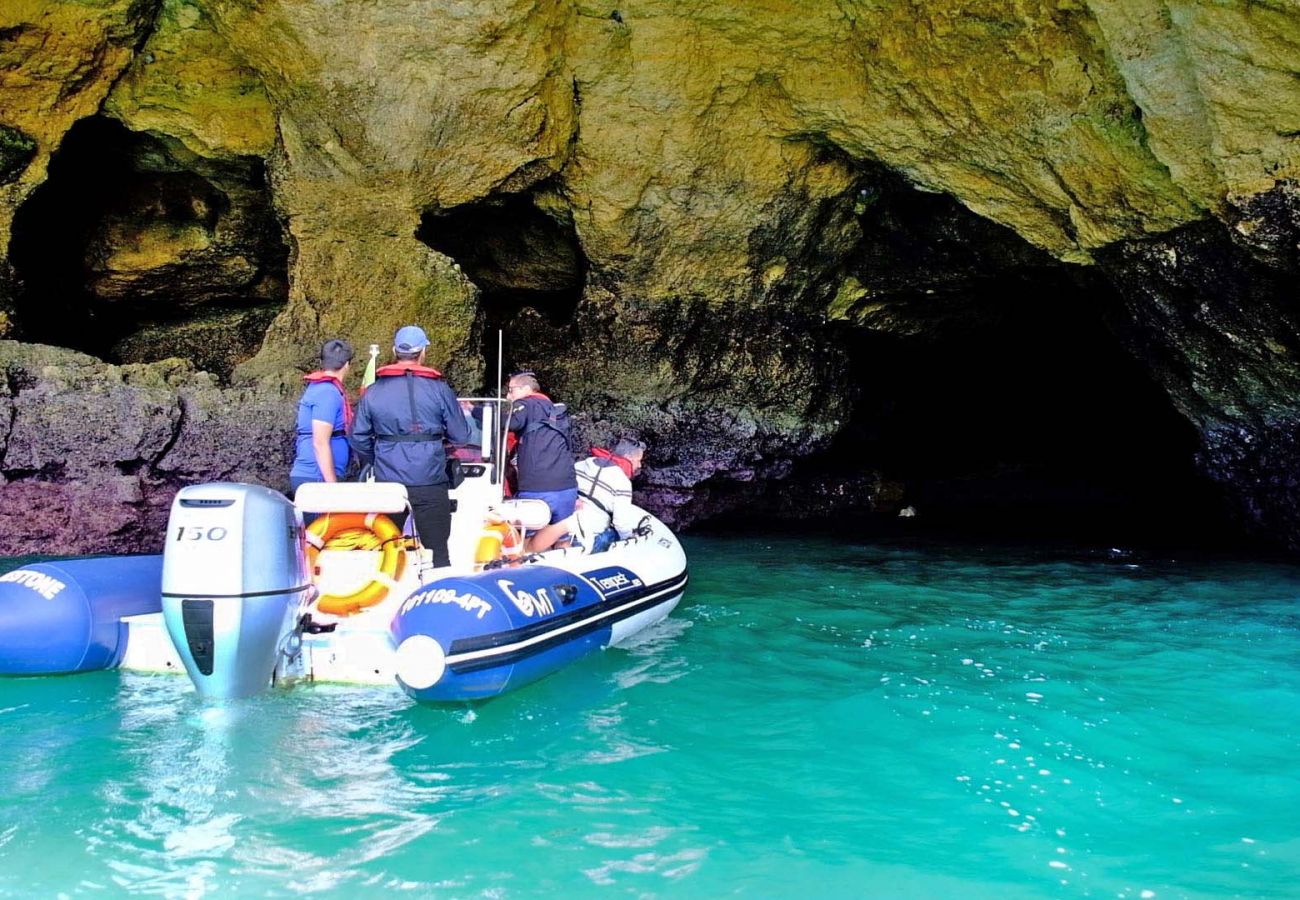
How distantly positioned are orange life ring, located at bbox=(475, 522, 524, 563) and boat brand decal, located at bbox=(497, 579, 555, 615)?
95 cm

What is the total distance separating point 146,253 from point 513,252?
3515mm

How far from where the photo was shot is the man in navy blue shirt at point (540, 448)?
5969 millimetres

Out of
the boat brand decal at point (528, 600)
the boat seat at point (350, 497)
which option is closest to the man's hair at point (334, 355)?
the boat seat at point (350, 497)

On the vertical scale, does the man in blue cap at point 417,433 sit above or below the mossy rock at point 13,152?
below

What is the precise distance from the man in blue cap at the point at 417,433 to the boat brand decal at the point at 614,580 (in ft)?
2.50

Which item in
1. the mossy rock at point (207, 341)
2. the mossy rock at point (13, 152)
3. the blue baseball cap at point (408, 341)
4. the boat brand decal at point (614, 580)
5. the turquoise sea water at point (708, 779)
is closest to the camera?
the turquoise sea water at point (708, 779)

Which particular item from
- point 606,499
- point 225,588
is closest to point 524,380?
point 606,499

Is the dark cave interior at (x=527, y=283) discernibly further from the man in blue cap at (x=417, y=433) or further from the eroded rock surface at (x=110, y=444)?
the man in blue cap at (x=417, y=433)

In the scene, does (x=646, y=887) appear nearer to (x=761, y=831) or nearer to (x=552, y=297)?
(x=761, y=831)

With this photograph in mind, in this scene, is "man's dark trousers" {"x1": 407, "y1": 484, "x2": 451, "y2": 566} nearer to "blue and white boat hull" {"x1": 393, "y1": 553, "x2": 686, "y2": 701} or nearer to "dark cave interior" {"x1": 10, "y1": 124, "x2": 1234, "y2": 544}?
"blue and white boat hull" {"x1": 393, "y1": 553, "x2": 686, "y2": 701}

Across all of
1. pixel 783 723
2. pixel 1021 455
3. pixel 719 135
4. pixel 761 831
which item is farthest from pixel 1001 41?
pixel 1021 455

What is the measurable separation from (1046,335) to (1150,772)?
36.0ft

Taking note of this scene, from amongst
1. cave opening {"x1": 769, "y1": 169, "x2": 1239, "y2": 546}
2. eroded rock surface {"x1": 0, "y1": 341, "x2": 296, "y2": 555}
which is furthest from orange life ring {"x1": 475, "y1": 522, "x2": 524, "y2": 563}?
cave opening {"x1": 769, "y1": 169, "x2": 1239, "y2": 546}

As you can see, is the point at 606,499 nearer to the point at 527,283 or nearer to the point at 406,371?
the point at 406,371
